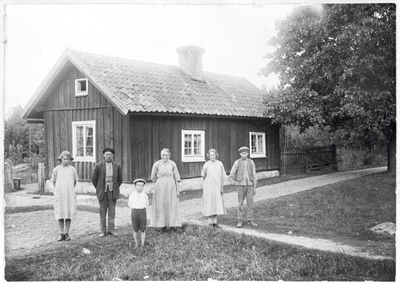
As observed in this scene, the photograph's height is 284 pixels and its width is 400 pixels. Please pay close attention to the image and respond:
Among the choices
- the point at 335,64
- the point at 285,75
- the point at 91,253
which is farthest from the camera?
the point at 285,75

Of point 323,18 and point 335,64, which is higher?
point 323,18

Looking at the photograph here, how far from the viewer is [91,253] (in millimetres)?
6430

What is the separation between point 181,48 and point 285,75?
5.17m

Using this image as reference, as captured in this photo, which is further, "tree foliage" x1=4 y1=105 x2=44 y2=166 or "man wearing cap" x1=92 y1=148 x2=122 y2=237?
"tree foliage" x1=4 y1=105 x2=44 y2=166

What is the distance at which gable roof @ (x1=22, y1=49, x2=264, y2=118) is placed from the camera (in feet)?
40.3

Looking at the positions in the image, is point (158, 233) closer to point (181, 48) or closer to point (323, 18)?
point (323, 18)

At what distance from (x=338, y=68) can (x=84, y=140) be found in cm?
914

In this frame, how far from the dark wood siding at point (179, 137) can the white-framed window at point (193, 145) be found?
0.51 ft

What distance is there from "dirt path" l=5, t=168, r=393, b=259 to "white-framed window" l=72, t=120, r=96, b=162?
57.9 inches

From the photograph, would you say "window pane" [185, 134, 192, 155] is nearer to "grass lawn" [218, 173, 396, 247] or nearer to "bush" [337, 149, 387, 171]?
"grass lawn" [218, 173, 396, 247]

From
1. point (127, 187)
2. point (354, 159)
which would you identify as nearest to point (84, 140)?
point (127, 187)

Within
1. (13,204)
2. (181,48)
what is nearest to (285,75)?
(181,48)

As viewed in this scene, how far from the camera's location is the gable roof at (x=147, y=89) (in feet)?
40.3

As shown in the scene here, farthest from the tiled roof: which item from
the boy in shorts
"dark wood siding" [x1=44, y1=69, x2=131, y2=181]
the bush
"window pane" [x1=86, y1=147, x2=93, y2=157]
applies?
the bush
